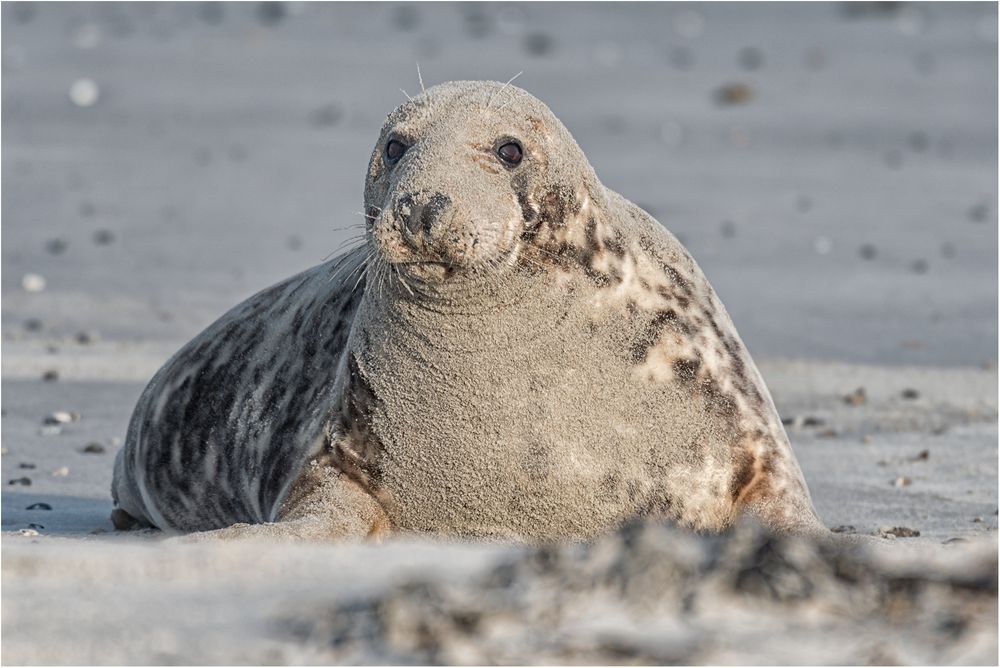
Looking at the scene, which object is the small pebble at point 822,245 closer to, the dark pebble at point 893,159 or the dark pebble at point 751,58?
the dark pebble at point 893,159

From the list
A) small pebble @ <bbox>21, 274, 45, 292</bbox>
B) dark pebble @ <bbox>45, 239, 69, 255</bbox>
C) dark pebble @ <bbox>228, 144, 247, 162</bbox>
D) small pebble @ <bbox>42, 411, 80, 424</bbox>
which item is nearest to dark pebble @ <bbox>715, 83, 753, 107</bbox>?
dark pebble @ <bbox>228, 144, 247, 162</bbox>

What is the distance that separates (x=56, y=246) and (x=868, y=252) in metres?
4.87

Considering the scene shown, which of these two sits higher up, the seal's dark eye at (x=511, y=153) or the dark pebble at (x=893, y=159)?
the seal's dark eye at (x=511, y=153)

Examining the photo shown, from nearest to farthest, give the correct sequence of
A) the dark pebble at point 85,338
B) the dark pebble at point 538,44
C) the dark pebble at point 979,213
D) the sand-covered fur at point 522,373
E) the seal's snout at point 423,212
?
the seal's snout at point 423,212 < the sand-covered fur at point 522,373 < the dark pebble at point 85,338 < the dark pebble at point 979,213 < the dark pebble at point 538,44

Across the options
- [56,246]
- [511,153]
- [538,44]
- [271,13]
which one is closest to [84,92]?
[271,13]

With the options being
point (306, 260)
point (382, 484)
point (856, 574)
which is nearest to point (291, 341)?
point (382, 484)

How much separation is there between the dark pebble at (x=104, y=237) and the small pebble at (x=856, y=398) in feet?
17.9

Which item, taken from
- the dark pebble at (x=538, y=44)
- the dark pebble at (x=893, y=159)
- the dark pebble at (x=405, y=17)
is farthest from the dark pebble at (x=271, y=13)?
the dark pebble at (x=893, y=159)

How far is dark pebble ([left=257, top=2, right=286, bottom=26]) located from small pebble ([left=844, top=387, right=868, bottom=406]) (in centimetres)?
1498

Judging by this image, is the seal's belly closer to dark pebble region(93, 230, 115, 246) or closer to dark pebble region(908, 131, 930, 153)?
dark pebble region(93, 230, 115, 246)

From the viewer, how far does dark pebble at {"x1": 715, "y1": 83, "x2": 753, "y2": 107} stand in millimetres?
17547

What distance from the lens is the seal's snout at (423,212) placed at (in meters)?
4.30

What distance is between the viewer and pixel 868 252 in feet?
37.8

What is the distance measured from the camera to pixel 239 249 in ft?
38.3
